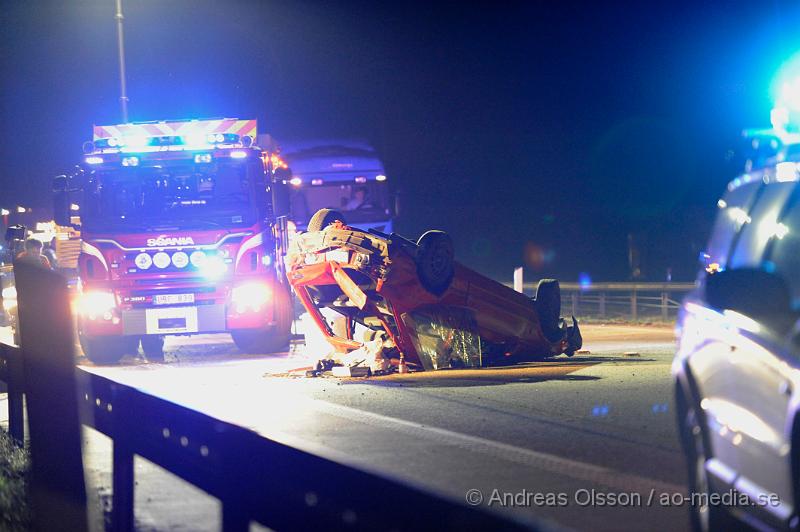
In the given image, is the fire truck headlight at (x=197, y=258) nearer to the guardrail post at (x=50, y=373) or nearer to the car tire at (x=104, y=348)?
the car tire at (x=104, y=348)

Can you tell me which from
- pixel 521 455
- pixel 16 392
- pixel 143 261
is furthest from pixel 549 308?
pixel 16 392

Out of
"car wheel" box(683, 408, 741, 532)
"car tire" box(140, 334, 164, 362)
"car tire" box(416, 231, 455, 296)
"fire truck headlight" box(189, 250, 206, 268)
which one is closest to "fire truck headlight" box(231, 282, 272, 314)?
"fire truck headlight" box(189, 250, 206, 268)

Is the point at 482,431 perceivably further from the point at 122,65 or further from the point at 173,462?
the point at 122,65

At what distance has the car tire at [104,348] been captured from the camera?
59.5 ft

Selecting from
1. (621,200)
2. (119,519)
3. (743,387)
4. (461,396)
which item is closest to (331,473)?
(743,387)

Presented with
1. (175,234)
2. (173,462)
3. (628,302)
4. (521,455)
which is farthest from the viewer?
(628,302)

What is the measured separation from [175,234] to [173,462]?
1290 cm

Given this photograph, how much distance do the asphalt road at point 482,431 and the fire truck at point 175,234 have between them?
4.00ft

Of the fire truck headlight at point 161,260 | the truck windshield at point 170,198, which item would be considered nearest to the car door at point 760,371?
the truck windshield at point 170,198

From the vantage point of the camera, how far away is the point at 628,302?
29766 millimetres

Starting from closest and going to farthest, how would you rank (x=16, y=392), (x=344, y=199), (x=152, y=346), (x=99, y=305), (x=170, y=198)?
(x=16, y=392)
(x=99, y=305)
(x=170, y=198)
(x=152, y=346)
(x=344, y=199)

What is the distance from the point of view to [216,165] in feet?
58.9

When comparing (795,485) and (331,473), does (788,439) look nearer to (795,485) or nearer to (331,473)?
(795,485)

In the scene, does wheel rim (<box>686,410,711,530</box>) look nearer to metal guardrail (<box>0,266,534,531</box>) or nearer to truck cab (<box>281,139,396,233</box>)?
metal guardrail (<box>0,266,534,531</box>)
